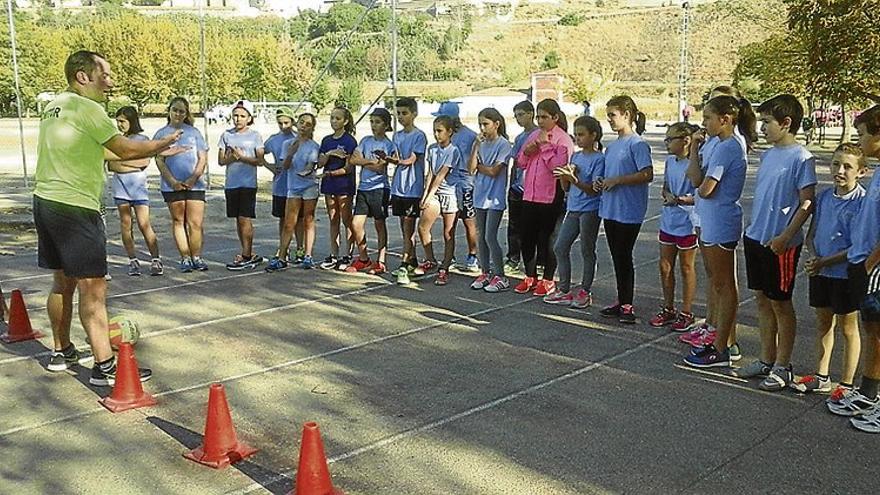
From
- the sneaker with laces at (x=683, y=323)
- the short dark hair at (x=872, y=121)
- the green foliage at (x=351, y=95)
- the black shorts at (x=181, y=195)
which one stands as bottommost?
the sneaker with laces at (x=683, y=323)

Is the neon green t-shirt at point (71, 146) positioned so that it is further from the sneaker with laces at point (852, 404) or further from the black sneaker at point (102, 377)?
the sneaker with laces at point (852, 404)

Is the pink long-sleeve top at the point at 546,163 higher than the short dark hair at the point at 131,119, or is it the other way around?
the short dark hair at the point at 131,119

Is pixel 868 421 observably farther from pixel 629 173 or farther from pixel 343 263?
pixel 343 263

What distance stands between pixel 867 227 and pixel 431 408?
2986 millimetres

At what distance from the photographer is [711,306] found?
21.9 ft

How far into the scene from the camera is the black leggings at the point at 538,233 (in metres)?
8.43

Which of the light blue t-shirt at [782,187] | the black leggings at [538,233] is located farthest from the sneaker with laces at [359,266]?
the light blue t-shirt at [782,187]

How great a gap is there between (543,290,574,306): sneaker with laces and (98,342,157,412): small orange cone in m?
4.07

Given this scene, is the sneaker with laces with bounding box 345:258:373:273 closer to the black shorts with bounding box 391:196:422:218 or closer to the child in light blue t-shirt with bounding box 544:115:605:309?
the black shorts with bounding box 391:196:422:218

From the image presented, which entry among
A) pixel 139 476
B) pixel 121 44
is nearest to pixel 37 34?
pixel 121 44

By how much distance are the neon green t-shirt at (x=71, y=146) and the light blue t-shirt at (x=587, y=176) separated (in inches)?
164

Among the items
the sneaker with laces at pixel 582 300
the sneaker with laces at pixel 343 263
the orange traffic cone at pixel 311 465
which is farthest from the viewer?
the sneaker with laces at pixel 343 263

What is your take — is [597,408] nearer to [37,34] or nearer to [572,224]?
[572,224]

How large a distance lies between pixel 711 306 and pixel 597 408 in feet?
6.18
